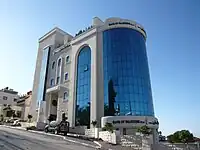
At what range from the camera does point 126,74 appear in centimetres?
3950

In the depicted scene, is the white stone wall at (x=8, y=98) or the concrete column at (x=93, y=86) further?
the white stone wall at (x=8, y=98)

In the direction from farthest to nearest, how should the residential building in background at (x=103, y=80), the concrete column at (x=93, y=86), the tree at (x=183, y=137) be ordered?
the concrete column at (x=93, y=86) → the residential building in background at (x=103, y=80) → the tree at (x=183, y=137)

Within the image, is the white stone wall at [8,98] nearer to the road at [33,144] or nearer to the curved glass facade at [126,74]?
the curved glass facade at [126,74]

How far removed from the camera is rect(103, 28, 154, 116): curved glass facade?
37.5 m

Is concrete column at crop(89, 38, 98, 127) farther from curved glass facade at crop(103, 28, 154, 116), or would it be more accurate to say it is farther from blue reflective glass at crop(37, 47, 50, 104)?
blue reflective glass at crop(37, 47, 50, 104)

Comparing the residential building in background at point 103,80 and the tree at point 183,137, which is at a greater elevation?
the residential building in background at point 103,80

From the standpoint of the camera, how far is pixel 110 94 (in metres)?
38.5

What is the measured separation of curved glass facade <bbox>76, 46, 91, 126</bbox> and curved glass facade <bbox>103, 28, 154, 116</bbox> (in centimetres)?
444

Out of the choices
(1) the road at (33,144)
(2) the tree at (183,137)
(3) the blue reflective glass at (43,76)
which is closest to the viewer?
(1) the road at (33,144)

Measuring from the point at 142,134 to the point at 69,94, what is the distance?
26617 mm

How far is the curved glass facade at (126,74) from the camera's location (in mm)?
37531

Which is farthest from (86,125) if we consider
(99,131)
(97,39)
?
(97,39)

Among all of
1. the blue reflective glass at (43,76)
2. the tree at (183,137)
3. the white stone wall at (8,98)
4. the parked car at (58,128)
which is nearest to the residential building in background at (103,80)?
the blue reflective glass at (43,76)

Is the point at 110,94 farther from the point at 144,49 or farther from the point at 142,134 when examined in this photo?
the point at 142,134
